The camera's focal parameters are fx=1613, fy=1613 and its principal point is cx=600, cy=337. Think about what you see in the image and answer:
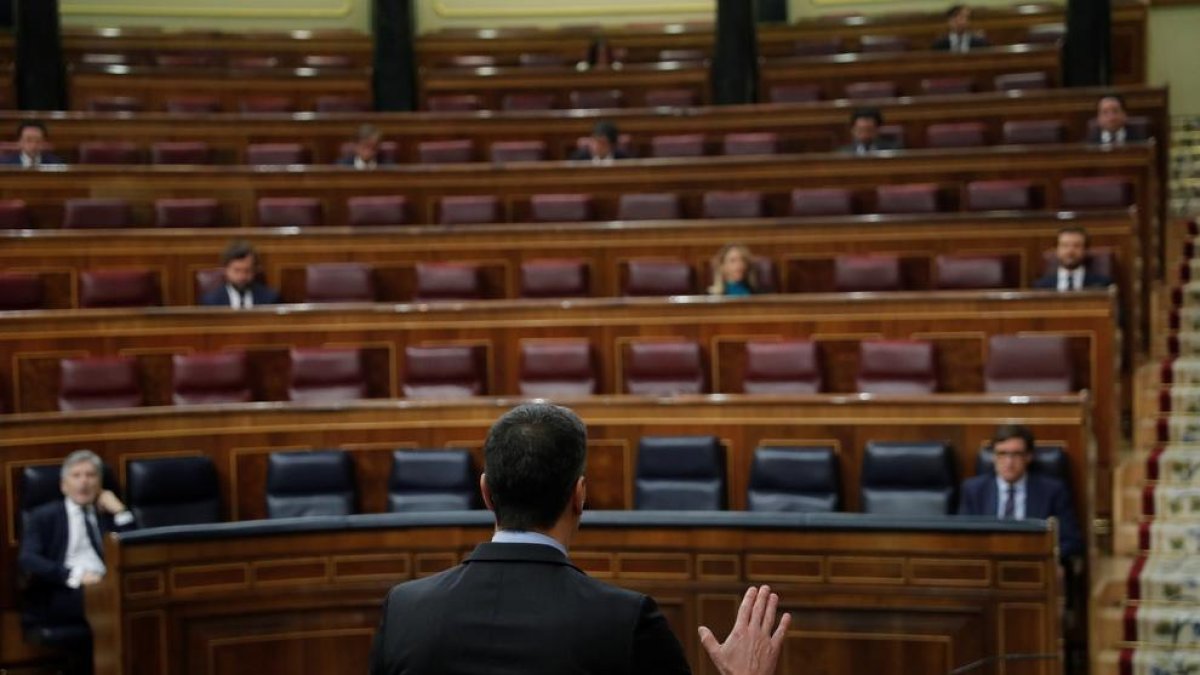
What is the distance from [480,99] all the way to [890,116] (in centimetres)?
192

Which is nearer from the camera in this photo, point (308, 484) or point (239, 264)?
point (308, 484)

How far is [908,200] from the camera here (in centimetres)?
523

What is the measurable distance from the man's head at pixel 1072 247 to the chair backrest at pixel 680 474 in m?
1.20

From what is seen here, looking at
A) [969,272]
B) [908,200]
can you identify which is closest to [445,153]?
[908,200]

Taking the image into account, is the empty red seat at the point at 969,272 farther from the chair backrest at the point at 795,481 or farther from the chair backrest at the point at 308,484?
the chair backrest at the point at 308,484

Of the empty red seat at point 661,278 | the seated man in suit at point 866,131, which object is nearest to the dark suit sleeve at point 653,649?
the empty red seat at point 661,278

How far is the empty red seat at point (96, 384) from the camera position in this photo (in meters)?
4.29

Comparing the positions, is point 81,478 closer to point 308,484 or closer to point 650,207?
point 308,484

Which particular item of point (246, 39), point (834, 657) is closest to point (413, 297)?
point (834, 657)

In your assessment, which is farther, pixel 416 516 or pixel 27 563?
pixel 27 563

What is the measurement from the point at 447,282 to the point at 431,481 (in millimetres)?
1121

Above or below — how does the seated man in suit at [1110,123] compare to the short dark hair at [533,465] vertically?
above

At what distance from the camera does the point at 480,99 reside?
714 centimetres

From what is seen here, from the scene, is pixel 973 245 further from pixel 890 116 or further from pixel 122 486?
pixel 122 486
